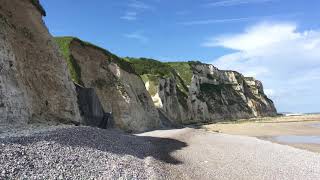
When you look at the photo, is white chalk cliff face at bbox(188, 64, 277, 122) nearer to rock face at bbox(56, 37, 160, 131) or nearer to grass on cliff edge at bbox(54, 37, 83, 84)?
rock face at bbox(56, 37, 160, 131)

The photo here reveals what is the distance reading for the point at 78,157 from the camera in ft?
51.4

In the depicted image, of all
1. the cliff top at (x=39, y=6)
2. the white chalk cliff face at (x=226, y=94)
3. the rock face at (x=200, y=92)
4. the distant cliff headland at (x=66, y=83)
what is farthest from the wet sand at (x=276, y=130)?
the white chalk cliff face at (x=226, y=94)

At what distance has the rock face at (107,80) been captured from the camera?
49.6 meters

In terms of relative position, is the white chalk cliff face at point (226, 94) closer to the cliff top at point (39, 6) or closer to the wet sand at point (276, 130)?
the wet sand at point (276, 130)

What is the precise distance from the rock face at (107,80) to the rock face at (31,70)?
39.2ft

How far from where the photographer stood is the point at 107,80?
5334cm

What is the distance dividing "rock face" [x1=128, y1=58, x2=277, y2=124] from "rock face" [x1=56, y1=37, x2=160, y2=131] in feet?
82.1

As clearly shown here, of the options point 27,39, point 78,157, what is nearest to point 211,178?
point 78,157

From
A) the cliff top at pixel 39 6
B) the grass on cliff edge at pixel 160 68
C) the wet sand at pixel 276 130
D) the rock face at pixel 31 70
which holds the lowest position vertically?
the wet sand at pixel 276 130

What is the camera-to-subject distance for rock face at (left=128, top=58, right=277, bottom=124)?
9025cm

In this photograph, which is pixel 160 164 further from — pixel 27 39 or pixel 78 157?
pixel 27 39

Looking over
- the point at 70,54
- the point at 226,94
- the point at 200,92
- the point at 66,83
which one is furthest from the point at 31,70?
the point at 226,94

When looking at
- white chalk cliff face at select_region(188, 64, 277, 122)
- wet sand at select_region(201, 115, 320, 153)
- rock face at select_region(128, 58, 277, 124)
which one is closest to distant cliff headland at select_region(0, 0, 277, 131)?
rock face at select_region(128, 58, 277, 124)

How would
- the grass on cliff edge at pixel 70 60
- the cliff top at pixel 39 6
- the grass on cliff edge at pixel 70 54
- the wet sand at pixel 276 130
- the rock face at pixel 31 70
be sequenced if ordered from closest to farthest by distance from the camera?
the rock face at pixel 31 70 < the wet sand at pixel 276 130 < the cliff top at pixel 39 6 < the grass on cliff edge at pixel 70 60 < the grass on cliff edge at pixel 70 54
